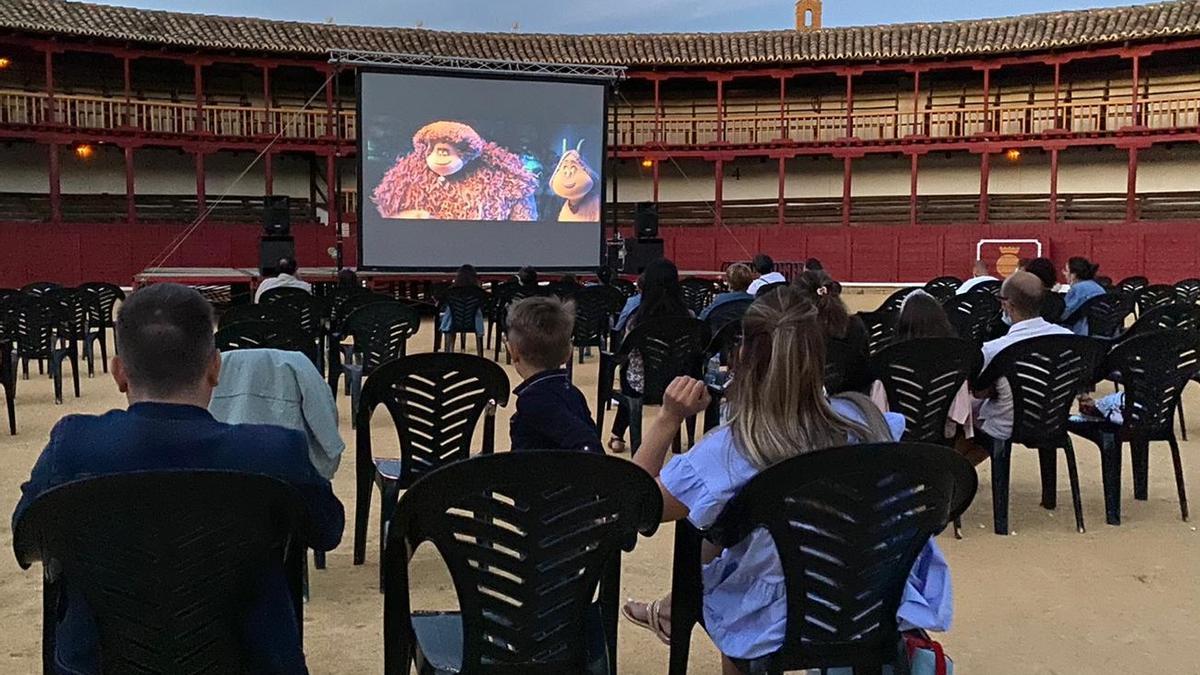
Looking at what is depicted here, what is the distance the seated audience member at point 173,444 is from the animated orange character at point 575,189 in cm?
1623

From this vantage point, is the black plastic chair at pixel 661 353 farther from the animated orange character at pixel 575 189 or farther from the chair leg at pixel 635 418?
the animated orange character at pixel 575 189

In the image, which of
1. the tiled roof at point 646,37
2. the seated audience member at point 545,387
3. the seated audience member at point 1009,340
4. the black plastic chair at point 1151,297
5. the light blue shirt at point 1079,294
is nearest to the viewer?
the seated audience member at point 545,387

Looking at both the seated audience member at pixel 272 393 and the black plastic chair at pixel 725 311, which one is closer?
the seated audience member at pixel 272 393

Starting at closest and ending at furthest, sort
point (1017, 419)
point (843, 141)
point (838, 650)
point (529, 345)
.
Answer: point (838, 650)
point (529, 345)
point (1017, 419)
point (843, 141)

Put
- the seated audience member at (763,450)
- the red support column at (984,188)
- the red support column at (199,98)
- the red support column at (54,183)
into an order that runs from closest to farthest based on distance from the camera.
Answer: the seated audience member at (763,450) → the red support column at (54,183) → the red support column at (199,98) → the red support column at (984,188)

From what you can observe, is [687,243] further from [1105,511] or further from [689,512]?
[689,512]

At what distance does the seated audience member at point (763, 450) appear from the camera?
2373mm

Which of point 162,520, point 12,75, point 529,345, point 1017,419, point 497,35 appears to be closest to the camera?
point 162,520

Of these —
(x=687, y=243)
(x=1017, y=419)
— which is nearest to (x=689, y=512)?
(x=1017, y=419)

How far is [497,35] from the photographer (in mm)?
27391

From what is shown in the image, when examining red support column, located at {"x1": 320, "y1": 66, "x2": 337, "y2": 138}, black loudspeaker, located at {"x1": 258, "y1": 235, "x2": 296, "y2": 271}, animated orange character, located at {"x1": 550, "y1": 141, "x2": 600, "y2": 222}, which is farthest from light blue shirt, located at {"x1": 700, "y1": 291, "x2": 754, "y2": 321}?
red support column, located at {"x1": 320, "y1": 66, "x2": 337, "y2": 138}

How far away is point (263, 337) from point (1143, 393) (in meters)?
4.75

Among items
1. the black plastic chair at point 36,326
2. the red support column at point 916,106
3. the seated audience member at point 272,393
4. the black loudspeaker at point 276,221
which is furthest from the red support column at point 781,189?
the seated audience member at point 272,393

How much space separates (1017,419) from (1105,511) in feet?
2.71
